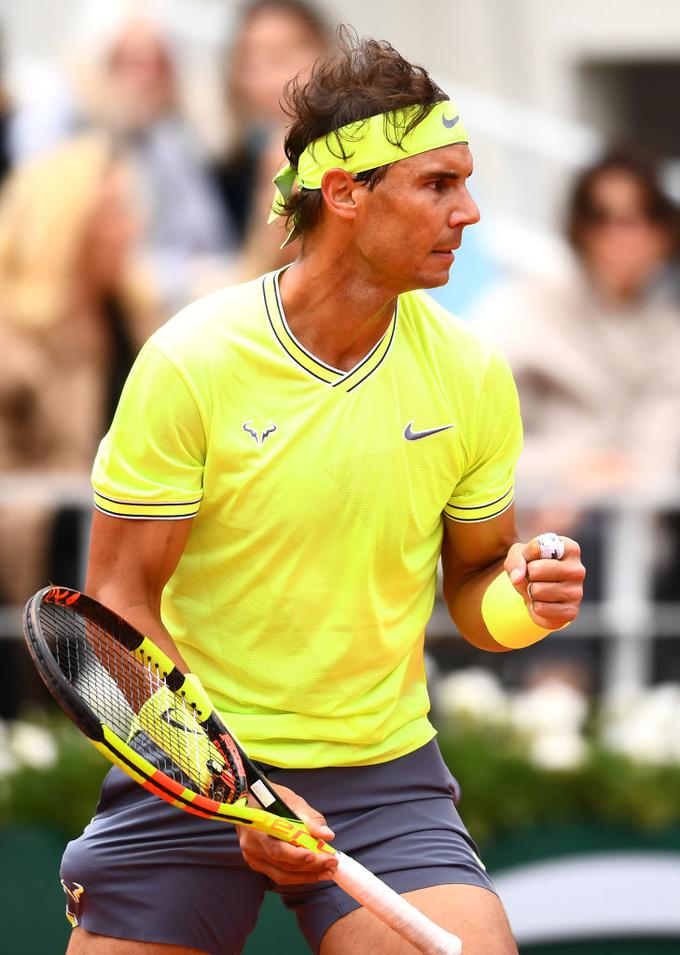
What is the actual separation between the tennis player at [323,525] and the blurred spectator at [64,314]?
309cm

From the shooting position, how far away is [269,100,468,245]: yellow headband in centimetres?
296

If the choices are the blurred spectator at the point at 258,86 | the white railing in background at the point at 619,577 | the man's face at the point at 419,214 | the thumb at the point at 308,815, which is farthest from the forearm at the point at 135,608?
the blurred spectator at the point at 258,86

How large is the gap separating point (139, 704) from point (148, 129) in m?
4.15

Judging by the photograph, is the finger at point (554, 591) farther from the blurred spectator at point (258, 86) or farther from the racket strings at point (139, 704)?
the blurred spectator at point (258, 86)

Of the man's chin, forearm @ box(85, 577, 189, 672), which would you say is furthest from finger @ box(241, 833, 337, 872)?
the man's chin

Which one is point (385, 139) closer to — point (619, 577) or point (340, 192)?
point (340, 192)

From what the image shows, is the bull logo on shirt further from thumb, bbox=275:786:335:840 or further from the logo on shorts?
the logo on shorts

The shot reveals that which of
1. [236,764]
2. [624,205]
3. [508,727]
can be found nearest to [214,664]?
[236,764]

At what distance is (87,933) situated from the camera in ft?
10.1

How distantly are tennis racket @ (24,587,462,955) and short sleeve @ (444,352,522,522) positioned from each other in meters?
0.63

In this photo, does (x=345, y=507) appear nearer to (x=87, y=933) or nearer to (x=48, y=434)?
(x=87, y=933)

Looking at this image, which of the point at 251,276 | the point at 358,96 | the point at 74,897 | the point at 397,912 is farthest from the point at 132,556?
the point at 251,276

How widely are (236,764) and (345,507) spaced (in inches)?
19.2

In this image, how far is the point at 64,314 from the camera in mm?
6203
